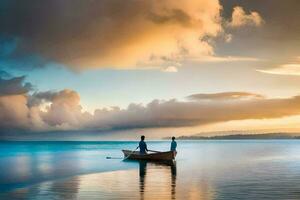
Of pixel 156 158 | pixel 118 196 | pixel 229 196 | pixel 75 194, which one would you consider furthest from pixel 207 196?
pixel 156 158

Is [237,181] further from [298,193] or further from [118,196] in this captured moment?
[118,196]

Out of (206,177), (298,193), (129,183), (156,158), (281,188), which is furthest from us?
(156,158)

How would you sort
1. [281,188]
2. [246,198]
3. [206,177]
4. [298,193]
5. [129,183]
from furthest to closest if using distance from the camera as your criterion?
[206,177]
[129,183]
[281,188]
[298,193]
[246,198]

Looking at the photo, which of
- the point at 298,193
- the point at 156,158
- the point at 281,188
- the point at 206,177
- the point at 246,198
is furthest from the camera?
the point at 156,158

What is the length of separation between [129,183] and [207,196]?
6.39 m

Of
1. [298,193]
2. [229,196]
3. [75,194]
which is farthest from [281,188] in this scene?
[75,194]

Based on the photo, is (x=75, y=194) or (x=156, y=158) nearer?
(x=75, y=194)

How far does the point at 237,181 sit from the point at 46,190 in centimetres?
1031

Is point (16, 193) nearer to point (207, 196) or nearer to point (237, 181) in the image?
point (207, 196)

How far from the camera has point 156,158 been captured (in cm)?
4303

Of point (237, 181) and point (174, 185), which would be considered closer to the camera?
point (174, 185)

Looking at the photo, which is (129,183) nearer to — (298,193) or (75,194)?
(75,194)

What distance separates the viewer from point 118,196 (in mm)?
19906

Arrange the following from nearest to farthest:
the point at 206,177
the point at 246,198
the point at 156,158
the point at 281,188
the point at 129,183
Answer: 1. the point at 246,198
2. the point at 281,188
3. the point at 129,183
4. the point at 206,177
5. the point at 156,158
